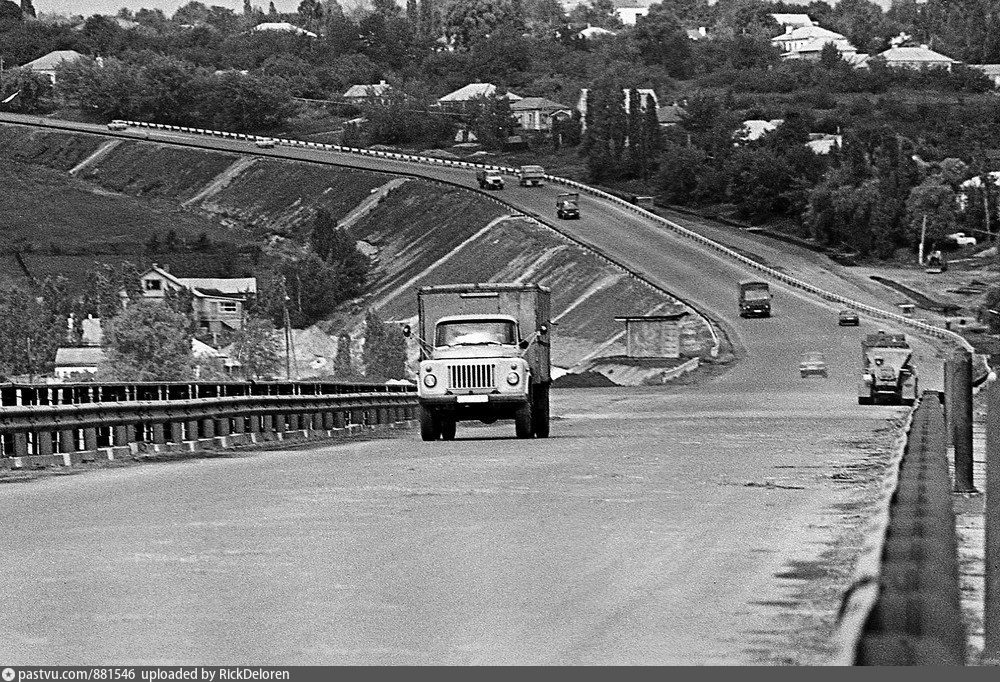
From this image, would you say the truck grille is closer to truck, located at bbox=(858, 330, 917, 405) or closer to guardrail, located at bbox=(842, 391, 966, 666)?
guardrail, located at bbox=(842, 391, 966, 666)

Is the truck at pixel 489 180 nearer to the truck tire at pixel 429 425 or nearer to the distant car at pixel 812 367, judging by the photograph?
the distant car at pixel 812 367

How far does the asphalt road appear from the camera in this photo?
10.7 meters

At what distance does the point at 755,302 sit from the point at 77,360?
52.0m

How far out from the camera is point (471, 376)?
34906 mm

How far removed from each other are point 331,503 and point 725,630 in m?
8.58

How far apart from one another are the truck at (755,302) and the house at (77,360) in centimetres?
4585

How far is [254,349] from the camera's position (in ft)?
447

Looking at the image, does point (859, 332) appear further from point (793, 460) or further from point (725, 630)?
point (725, 630)

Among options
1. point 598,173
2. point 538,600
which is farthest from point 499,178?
point 538,600

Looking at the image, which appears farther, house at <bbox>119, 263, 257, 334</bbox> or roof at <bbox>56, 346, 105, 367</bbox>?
house at <bbox>119, 263, 257, 334</bbox>

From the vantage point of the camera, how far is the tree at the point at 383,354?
397 ft

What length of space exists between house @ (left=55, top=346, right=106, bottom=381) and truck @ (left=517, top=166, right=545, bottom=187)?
1773 inches
